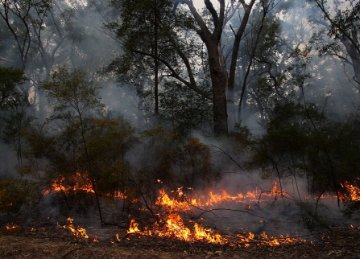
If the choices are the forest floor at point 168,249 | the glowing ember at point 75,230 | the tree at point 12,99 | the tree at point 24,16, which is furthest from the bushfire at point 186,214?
the tree at point 24,16

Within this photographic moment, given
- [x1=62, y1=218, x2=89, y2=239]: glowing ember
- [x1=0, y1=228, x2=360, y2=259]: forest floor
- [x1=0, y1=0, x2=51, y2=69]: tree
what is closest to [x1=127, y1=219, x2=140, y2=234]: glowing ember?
[x1=0, y1=228, x2=360, y2=259]: forest floor

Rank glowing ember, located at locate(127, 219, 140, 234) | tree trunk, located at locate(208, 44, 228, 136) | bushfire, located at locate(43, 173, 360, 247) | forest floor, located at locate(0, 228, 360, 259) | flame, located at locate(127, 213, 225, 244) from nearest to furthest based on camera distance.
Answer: forest floor, located at locate(0, 228, 360, 259)
bushfire, located at locate(43, 173, 360, 247)
flame, located at locate(127, 213, 225, 244)
glowing ember, located at locate(127, 219, 140, 234)
tree trunk, located at locate(208, 44, 228, 136)

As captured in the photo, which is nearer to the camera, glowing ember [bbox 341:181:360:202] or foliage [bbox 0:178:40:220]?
foliage [bbox 0:178:40:220]

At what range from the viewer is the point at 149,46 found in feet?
51.9

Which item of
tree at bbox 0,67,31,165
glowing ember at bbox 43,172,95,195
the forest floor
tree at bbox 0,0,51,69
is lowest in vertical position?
the forest floor

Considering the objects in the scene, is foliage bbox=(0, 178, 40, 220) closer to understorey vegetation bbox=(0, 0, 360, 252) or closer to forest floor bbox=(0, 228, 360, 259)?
understorey vegetation bbox=(0, 0, 360, 252)

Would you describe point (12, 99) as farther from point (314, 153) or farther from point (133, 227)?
point (314, 153)

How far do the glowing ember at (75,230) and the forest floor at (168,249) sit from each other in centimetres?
46

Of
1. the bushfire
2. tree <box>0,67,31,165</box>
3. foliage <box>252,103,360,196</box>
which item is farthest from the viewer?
tree <box>0,67,31,165</box>

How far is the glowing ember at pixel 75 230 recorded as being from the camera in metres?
8.45

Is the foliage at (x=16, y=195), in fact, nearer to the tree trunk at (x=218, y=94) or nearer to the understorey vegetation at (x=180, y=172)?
the understorey vegetation at (x=180, y=172)

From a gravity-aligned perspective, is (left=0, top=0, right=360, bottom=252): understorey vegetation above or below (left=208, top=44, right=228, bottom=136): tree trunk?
below

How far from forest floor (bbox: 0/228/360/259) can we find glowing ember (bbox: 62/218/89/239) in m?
0.46

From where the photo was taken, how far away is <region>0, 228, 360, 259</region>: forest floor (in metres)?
6.52
